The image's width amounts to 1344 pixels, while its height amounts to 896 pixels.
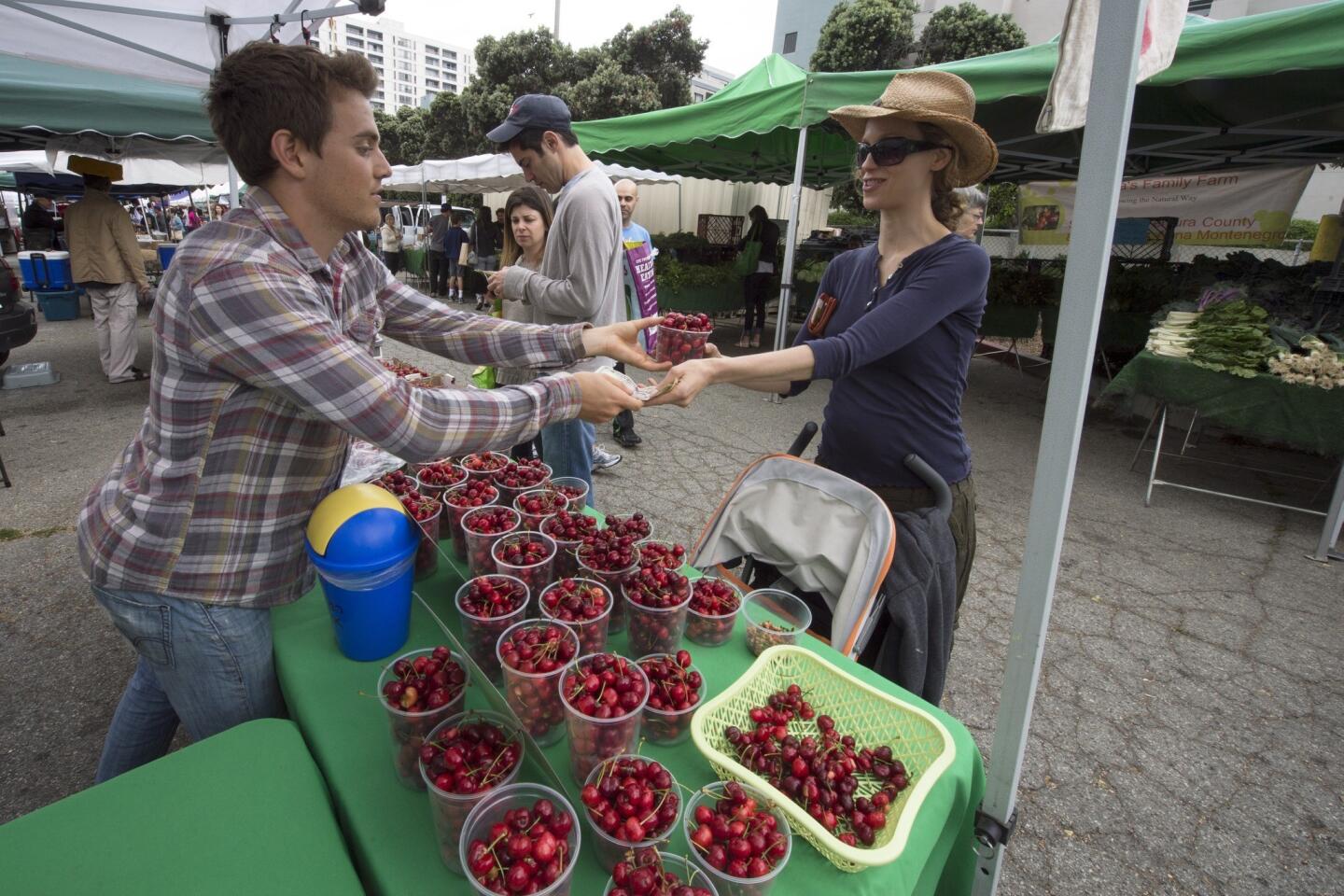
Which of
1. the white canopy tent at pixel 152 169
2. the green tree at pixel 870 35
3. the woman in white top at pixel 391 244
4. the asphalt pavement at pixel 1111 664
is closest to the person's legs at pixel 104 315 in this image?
the asphalt pavement at pixel 1111 664

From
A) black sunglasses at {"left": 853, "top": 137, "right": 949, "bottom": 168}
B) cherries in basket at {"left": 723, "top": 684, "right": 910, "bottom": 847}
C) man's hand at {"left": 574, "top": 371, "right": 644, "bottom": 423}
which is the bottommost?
cherries in basket at {"left": 723, "top": 684, "right": 910, "bottom": 847}

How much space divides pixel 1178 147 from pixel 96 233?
40.9ft

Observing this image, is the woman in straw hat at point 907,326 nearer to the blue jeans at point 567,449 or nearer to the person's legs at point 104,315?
the blue jeans at point 567,449

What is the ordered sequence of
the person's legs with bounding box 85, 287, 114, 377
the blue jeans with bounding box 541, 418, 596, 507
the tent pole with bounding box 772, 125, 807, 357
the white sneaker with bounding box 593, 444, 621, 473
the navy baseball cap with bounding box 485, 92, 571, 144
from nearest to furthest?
1. the navy baseball cap with bounding box 485, 92, 571, 144
2. the blue jeans with bounding box 541, 418, 596, 507
3. the white sneaker with bounding box 593, 444, 621, 473
4. the tent pole with bounding box 772, 125, 807, 357
5. the person's legs with bounding box 85, 287, 114, 377

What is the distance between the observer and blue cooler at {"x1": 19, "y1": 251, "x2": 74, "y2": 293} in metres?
11.5

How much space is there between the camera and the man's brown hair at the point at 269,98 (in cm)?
131

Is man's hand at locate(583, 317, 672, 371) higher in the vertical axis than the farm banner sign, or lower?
lower

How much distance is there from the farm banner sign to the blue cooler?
55.1ft

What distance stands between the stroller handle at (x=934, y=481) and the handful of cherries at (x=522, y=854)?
140 cm

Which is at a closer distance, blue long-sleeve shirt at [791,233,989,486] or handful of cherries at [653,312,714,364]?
blue long-sleeve shirt at [791,233,989,486]

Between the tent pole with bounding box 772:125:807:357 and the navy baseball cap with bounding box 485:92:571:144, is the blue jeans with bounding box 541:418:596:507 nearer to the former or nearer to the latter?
the navy baseball cap with bounding box 485:92:571:144

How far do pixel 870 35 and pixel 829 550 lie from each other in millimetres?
27859

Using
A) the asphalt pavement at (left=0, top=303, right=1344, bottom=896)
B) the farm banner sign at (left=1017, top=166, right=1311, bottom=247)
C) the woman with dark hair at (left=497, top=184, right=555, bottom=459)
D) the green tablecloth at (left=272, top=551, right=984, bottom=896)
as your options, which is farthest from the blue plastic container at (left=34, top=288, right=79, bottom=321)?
the farm banner sign at (left=1017, top=166, right=1311, bottom=247)

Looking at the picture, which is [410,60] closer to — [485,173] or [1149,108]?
[485,173]
